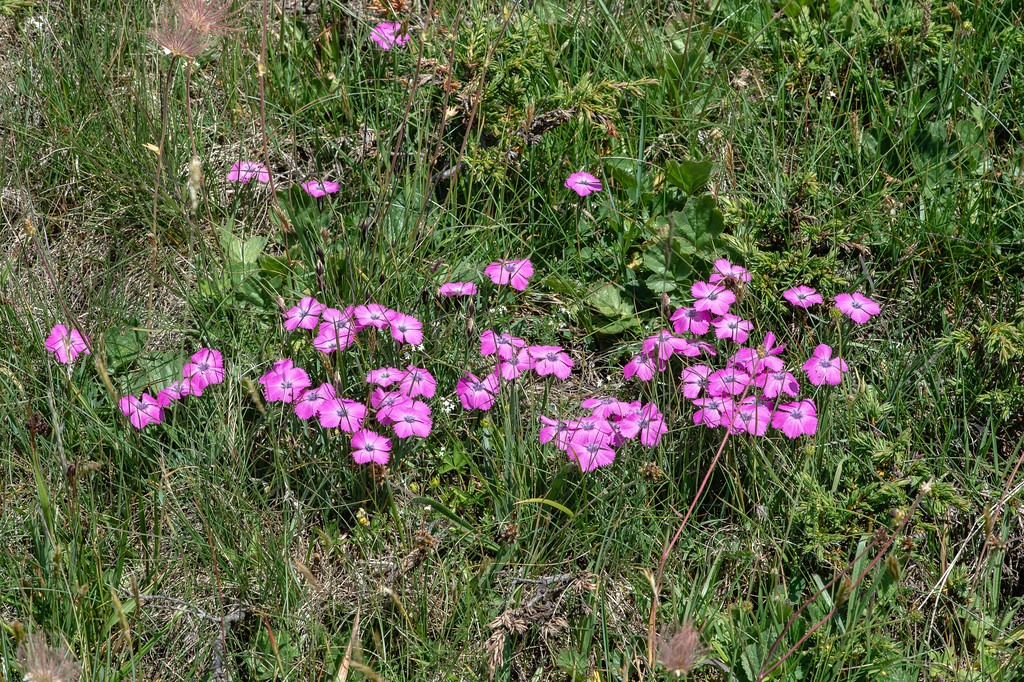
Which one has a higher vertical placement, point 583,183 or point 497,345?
point 583,183

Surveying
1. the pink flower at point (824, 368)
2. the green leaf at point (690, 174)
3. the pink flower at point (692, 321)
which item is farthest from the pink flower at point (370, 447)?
the green leaf at point (690, 174)

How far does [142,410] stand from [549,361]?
3.59 feet

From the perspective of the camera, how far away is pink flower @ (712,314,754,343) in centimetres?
245

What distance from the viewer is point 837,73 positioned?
10.2ft

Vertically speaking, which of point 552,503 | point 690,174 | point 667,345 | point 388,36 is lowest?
point 552,503

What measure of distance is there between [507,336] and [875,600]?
117 centimetres

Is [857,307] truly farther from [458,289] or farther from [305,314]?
[305,314]

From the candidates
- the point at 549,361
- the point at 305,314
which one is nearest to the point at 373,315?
the point at 305,314

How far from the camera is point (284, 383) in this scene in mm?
2283

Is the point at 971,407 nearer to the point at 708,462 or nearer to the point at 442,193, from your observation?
the point at 708,462

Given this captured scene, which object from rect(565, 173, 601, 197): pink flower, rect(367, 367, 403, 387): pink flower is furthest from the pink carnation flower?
rect(565, 173, 601, 197): pink flower

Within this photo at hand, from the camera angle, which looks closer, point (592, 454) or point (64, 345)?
point (592, 454)

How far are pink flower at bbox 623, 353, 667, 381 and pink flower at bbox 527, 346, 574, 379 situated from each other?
168mm

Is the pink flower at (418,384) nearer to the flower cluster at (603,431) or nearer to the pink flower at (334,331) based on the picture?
the pink flower at (334,331)
